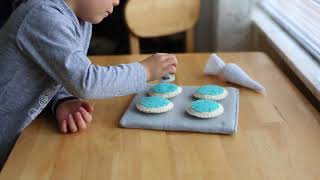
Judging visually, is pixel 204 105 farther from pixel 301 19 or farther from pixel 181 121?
pixel 301 19

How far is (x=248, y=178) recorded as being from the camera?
67 centimetres

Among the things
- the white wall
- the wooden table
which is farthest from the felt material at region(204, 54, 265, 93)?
the white wall

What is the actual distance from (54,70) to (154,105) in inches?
7.7

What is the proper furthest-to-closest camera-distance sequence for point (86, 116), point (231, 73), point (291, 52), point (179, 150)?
point (291, 52) < point (231, 73) < point (86, 116) < point (179, 150)

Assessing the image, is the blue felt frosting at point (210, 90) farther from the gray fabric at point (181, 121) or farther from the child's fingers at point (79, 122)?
the child's fingers at point (79, 122)

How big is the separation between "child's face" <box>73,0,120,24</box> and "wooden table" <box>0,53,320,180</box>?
187 mm

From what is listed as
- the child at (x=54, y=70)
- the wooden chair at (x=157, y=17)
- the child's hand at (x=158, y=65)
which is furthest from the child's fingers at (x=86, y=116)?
the wooden chair at (x=157, y=17)

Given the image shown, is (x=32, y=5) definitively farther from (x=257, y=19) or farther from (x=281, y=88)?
(x=257, y=19)

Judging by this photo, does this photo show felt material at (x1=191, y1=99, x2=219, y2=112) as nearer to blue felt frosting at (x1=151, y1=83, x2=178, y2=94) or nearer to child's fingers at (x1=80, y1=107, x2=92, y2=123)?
blue felt frosting at (x1=151, y1=83, x2=178, y2=94)

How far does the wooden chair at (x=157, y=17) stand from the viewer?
61.1 inches

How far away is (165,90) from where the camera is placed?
0.93m

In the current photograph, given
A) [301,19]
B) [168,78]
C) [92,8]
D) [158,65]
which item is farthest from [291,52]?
[92,8]

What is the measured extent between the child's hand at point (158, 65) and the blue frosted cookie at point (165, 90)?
0.05 meters

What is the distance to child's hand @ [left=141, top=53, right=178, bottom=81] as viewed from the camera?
0.87 meters
